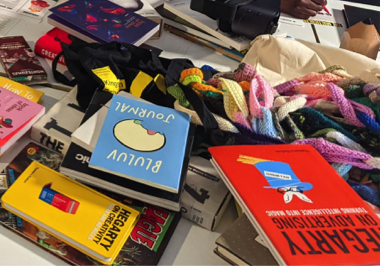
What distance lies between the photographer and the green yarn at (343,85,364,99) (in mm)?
684

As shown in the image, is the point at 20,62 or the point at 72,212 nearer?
the point at 72,212

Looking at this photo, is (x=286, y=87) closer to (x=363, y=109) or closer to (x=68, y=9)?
(x=363, y=109)

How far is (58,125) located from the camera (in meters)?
0.66

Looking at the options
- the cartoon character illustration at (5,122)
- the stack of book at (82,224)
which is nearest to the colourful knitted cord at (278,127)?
the stack of book at (82,224)

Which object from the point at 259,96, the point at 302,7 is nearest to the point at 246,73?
the point at 259,96

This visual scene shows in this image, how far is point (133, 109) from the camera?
63 centimetres

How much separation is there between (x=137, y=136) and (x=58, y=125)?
0.59 ft

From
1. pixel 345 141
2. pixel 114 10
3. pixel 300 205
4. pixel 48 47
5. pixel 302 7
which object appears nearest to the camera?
pixel 300 205

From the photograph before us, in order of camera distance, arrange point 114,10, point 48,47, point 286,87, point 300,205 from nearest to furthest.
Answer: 1. point 300,205
2. point 286,87
3. point 48,47
4. point 114,10

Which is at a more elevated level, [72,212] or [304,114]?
[304,114]

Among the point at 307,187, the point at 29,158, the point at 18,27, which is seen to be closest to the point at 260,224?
the point at 307,187

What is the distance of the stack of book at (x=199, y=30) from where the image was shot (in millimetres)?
988

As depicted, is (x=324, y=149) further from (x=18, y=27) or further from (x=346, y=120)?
(x=18, y=27)

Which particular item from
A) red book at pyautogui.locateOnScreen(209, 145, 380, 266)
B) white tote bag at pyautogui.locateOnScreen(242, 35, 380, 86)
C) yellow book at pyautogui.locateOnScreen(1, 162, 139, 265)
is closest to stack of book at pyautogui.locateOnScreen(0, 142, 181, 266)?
yellow book at pyautogui.locateOnScreen(1, 162, 139, 265)
